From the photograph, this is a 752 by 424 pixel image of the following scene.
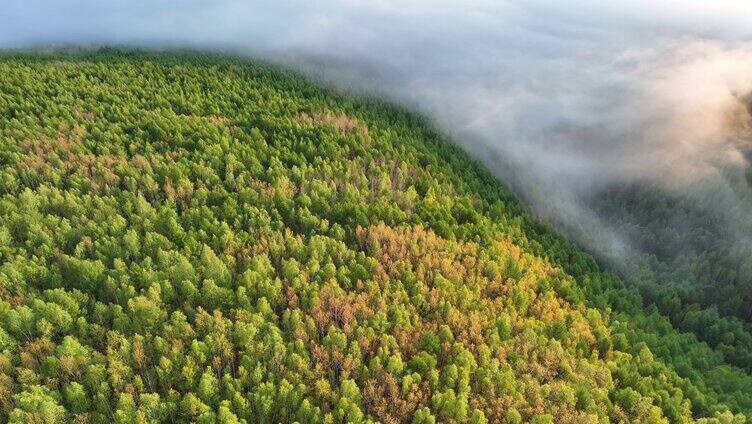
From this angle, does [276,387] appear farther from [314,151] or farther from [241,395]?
[314,151]

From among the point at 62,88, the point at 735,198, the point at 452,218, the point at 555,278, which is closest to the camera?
the point at 555,278

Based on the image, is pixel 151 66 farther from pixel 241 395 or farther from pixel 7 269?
pixel 241 395

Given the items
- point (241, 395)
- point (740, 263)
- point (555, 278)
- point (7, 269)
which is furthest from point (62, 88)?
point (740, 263)

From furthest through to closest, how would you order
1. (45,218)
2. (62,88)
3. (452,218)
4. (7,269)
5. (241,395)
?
1. (62,88)
2. (452,218)
3. (45,218)
4. (7,269)
5. (241,395)

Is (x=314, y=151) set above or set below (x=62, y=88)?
below

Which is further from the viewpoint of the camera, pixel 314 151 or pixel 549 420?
pixel 314 151

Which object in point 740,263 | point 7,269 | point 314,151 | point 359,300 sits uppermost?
point 314,151

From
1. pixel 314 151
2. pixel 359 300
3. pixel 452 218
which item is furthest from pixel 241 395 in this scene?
pixel 314 151
